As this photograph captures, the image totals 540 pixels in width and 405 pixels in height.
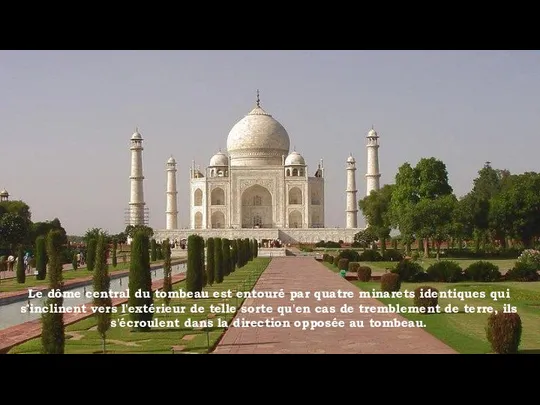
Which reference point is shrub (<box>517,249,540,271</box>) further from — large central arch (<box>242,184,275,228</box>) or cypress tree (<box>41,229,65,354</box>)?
large central arch (<box>242,184,275,228</box>)

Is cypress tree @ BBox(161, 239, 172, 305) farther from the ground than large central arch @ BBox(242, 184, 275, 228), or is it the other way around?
large central arch @ BBox(242, 184, 275, 228)

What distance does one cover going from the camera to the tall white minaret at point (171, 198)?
128 feet

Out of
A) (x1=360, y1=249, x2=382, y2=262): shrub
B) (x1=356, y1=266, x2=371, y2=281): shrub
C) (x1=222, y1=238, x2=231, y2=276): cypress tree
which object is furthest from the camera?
(x1=360, y1=249, x2=382, y2=262): shrub

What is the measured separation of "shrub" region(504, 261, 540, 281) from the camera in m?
13.2

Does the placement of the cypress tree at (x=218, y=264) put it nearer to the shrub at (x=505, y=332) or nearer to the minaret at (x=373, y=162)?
the shrub at (x=505, y=332)

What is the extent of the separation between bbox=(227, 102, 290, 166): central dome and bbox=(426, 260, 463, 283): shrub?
2663cm

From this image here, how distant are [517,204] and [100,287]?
61.9 ft

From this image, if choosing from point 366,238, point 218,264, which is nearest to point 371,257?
point 218,264

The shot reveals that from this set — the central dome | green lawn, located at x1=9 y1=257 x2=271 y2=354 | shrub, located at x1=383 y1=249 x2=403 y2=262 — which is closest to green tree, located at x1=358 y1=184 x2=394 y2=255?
shrub, located at x1=383 y1=249 x2=403 y2=262

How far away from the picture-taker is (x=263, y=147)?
130ft

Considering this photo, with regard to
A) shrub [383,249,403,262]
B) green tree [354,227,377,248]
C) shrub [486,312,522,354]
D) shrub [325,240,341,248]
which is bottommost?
shrub [486,312,522,354]

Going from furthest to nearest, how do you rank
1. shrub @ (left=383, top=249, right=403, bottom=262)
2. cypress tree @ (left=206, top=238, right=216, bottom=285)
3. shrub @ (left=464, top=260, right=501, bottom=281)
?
shrub @ (left=383, top=249, right=403, bottom=262) < shrub @ (left=464, top=260, right=501, bottom=281) < cypress tree @ (left=206, top=238, right=216, bottom=285)
